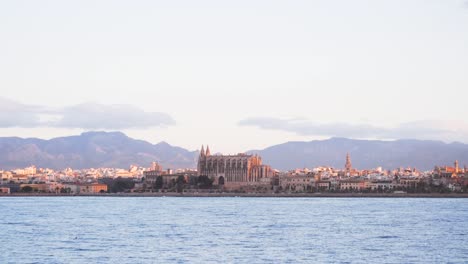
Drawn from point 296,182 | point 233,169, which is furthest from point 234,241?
point 296,182

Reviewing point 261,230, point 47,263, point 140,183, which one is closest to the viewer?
point 47,263

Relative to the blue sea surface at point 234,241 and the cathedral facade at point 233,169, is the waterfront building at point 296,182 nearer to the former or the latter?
the cathedral facade at point 233,169

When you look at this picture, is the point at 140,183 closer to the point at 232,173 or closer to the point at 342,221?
the point at 232,173

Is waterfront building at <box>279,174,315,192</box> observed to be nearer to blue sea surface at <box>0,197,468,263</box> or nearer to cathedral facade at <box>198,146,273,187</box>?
cathedral facade at <box>198,146,273,187</box>

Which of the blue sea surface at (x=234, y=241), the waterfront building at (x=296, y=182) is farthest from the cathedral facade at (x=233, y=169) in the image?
the blue sea surface at (x=234, y=241)

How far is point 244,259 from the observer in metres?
34.8

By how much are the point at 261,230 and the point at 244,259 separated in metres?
15.0

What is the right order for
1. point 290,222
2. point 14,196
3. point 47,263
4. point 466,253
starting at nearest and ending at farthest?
1. point 47,263
2. point 466,253
3. point 290,222
4. point 14,196

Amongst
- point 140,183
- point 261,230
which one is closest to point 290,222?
point 261,230

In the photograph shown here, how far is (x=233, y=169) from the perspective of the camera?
173750mm

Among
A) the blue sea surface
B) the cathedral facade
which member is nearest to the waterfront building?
the cathedral facade

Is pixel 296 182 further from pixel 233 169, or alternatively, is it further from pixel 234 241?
pixel 234 241

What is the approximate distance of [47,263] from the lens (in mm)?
33844

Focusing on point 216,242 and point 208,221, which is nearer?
point 216,242
